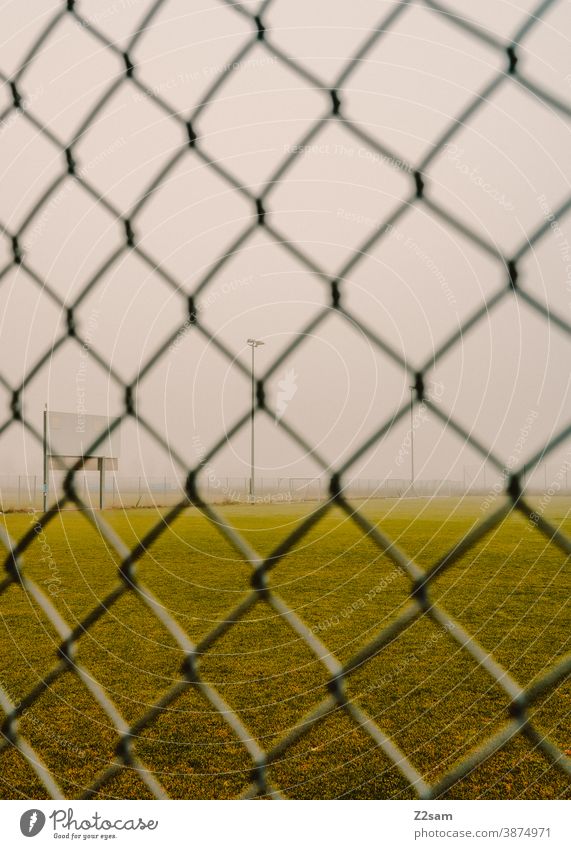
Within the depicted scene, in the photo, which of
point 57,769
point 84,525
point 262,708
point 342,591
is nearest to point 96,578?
point 342,591

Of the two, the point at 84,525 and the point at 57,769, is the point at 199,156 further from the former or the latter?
the point at 84,525

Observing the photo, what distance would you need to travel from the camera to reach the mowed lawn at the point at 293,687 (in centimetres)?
187

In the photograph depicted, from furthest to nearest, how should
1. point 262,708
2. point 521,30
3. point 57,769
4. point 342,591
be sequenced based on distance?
1. point 342,591
2. point 262,708
3. point 57,769
4. point 521,30

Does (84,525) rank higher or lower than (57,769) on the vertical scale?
higher

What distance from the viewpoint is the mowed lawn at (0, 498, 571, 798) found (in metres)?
1.87

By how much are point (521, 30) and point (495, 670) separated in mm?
568

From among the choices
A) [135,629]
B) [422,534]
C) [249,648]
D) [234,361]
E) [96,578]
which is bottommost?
[234,361]

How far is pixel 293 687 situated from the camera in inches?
114

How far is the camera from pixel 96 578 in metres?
6.20

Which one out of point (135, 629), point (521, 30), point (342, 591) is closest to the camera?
point (521, 30)

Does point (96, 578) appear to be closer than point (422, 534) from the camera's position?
Yes

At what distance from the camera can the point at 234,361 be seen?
2.14 feet
